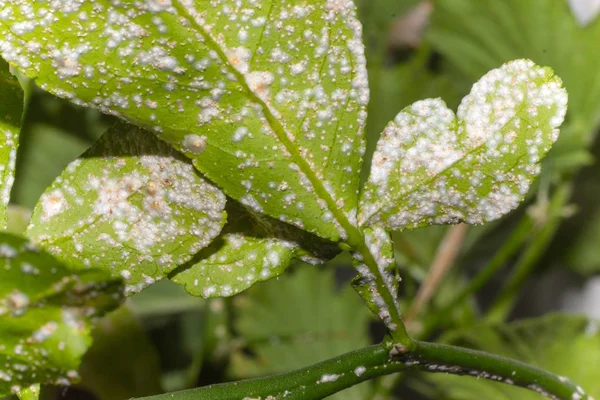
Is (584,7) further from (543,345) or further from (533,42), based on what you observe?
(543,345)

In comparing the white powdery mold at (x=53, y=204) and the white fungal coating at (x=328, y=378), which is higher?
the white powdery mold at (x=53, y=204)

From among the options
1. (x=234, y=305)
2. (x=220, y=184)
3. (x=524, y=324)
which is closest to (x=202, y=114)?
(x=220, y=184)

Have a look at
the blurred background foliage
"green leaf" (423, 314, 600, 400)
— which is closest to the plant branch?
the blurred background foliage

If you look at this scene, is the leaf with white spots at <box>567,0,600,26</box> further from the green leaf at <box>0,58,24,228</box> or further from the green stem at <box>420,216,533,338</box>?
the green leaf at <box>0,58,24,228</box>

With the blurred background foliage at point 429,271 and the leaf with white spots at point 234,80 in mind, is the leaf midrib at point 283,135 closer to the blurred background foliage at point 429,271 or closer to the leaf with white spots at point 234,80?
the leaf with white spots at point 234,80

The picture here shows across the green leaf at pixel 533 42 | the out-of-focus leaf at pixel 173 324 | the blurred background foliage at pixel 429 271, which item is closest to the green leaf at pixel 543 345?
the blurred background foliage at pixel 429 271

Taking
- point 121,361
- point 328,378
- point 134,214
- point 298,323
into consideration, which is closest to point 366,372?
point 328,378
